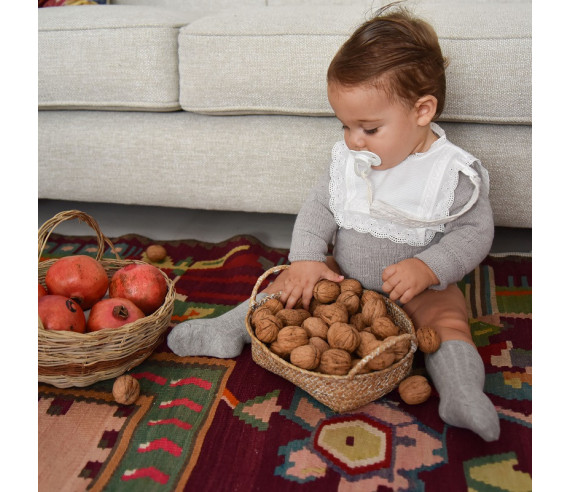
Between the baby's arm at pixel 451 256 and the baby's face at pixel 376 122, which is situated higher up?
the baby's face at pixel 376 122

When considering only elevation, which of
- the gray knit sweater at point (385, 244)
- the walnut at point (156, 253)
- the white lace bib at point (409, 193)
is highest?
the white lace bib at point (409, 193)

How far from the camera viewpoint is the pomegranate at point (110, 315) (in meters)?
0.98

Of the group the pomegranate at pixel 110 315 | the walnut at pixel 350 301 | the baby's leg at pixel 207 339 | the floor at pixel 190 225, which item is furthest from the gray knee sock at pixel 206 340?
the floor at pixel 190 225

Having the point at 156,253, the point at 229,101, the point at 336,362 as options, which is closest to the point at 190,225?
the point at 156,253

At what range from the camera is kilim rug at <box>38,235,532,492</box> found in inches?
31.4

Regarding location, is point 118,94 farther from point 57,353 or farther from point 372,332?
point 372,332

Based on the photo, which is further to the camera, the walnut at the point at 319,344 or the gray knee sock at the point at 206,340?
the gray knee sock at the point at 206,340

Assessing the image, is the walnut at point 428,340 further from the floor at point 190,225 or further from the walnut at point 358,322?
the floor at point 190,225

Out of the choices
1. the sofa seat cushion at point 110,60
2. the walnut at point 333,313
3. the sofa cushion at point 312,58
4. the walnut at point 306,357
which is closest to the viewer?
the walnut at point 306,357

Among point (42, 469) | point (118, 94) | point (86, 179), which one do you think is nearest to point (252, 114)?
point (118, 94)

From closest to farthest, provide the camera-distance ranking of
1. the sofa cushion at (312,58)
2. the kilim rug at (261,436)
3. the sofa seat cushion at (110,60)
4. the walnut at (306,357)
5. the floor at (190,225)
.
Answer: the kilim rug at (261,436) < the walnut at (306,357) < the sofa cushion at (312,58) < the sofa seat cushion at (110,60) < the floor at (190,225)

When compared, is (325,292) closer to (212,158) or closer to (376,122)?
(376,122)

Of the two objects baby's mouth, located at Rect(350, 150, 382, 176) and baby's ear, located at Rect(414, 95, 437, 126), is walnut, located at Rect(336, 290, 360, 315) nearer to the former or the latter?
baby's mouth, located at Rect(350, 150, 382, 176)

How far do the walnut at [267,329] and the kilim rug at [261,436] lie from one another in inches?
3.7
